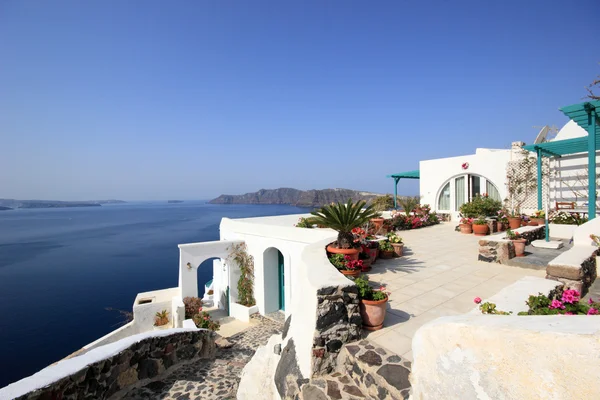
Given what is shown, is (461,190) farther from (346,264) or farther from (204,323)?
(204,323)

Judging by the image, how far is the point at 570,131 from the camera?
14781mm

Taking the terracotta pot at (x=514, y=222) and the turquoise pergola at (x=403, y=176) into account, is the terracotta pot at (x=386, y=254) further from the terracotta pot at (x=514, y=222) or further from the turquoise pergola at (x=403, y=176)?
the turquoise pergola at (x=403, y=176)

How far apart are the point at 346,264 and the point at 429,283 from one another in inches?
64.7

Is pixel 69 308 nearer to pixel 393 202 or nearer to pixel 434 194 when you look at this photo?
pixel 393 202

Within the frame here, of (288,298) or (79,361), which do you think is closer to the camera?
(79,361)

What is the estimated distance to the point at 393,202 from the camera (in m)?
20.2

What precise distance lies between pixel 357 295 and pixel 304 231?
6.34 m

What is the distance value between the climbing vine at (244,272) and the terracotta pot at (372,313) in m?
9.40

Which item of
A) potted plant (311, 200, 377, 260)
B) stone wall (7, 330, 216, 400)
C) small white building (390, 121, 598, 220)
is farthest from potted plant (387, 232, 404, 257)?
small white building (390, 121, 598, 220)

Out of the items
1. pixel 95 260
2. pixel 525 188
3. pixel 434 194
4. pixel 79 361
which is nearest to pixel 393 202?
pixel 434 194

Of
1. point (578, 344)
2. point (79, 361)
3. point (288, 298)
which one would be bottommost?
point (288, 298)

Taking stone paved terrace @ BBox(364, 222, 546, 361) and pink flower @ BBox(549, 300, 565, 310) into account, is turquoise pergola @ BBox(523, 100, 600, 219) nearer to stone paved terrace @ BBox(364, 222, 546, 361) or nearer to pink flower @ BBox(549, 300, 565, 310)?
stone paved terrace @ BBox(364, 222, 546, 361)

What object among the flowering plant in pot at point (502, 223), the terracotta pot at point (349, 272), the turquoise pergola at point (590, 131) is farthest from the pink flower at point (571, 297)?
the flowering plant in pot at point (502, 223)

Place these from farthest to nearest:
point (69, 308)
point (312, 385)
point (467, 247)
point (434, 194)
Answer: point (69, 308) → point (434, 194) → point (467, 247) → point (312, 385)
